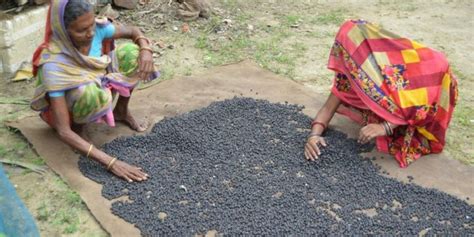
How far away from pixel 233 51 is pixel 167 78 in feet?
2.62

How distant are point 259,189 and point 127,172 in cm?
76

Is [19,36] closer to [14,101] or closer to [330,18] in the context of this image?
[14,101]

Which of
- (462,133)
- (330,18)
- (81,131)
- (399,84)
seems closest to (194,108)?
(81,131)

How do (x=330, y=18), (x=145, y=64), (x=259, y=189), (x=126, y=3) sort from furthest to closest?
(x=330, y=18) → (x=126, y=3) → (x=145, y=64) → (x=259, y=189)

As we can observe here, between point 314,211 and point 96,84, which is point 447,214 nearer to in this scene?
point 314,211

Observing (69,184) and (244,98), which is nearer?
(69,184)

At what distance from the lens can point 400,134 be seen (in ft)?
11.3

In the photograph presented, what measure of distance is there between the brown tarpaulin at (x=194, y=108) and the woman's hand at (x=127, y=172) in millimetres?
140

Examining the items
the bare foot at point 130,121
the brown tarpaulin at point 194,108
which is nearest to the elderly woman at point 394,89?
the brown tarpaulin at point 194,108

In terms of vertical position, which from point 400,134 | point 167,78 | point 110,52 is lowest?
point 167,78

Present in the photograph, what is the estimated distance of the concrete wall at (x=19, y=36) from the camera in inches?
163

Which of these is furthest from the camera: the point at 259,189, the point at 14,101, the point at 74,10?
the point at 14,101

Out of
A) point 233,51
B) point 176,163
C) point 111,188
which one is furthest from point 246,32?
point 111,188

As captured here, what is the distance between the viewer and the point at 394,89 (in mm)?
3240
